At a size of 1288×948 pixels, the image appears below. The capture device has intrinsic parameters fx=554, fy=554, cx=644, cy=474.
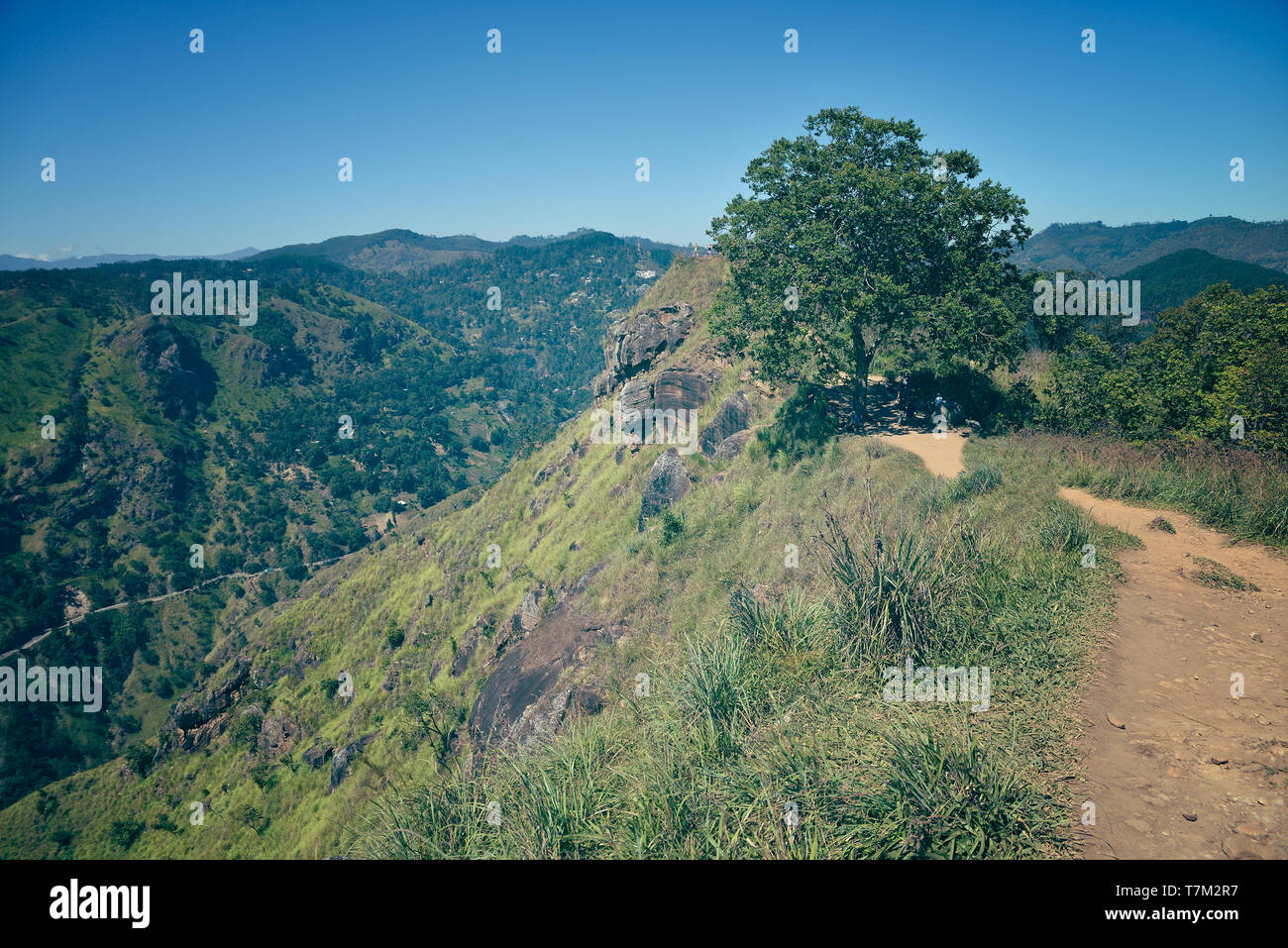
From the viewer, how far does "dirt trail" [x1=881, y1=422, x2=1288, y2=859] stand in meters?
5.74

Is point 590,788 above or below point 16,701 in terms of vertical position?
above

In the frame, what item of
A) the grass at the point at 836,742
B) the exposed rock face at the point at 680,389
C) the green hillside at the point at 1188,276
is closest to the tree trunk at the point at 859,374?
the grass at the point at 836,742

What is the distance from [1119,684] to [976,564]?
2.94 metres

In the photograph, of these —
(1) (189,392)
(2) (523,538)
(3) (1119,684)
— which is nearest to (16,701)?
(1) (189,392)

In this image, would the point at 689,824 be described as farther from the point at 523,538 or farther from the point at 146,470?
the point at 146,470

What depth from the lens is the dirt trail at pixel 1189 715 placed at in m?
5.74

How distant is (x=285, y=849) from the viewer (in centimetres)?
3559

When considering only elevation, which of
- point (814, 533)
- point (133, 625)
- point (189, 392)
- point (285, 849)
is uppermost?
point (189, 392)

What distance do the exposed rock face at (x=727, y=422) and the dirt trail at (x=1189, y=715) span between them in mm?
19263

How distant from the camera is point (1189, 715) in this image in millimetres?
7348

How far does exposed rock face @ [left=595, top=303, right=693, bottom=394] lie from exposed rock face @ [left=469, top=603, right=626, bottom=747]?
27002 mm

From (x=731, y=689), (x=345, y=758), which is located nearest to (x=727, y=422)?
(x=731, y=689)

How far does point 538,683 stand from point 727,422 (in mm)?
17147
